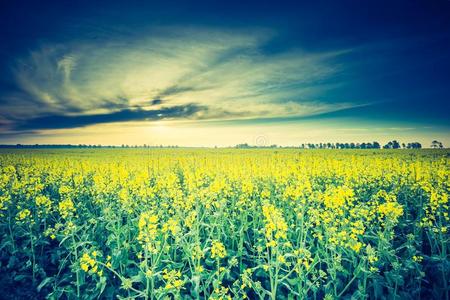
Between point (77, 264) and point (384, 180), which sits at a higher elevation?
point (384, 180)

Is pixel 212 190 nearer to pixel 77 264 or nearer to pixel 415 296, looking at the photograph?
pixel 77 264

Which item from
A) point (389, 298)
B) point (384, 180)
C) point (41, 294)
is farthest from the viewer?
point (384, 180)

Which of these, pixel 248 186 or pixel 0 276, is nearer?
pixel 0 276

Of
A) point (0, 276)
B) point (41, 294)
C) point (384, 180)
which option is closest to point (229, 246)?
point (41, 294)

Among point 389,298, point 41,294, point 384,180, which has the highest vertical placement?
point 384,180

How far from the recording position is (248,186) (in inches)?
294

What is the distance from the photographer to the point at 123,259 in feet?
18.4

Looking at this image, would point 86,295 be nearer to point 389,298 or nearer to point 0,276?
point 0,276

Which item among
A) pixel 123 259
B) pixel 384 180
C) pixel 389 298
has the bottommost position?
pixel 389 298

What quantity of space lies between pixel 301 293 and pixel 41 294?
5535 millimetres

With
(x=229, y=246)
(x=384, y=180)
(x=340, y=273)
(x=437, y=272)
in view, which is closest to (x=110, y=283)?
(x=229, y=246)

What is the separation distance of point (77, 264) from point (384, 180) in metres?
10.9

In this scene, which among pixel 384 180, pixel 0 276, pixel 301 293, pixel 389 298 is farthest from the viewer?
pixel 384 180

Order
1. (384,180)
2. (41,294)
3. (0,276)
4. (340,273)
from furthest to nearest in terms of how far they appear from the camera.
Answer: (384,180), (0,276), (41,294), (340,273)
